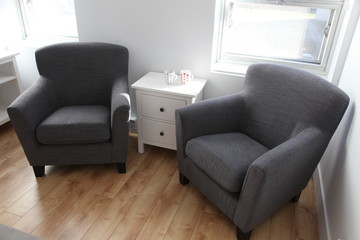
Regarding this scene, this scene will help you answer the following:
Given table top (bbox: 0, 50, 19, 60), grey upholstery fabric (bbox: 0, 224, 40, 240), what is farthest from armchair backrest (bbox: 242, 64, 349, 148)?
table top (bbox: 0, 50, 19, 60)

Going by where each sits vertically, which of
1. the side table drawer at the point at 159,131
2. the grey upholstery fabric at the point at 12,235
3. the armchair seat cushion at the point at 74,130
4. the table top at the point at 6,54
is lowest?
the side table drawer at the point at 159,131

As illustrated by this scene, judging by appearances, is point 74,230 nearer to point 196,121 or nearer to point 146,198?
point 146,198

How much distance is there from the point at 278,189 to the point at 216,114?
60cm

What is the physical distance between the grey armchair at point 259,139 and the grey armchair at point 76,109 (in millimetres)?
507

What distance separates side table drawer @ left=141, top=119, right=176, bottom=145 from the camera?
2178 millimetres

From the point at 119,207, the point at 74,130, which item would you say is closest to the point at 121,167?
the point at 119,207

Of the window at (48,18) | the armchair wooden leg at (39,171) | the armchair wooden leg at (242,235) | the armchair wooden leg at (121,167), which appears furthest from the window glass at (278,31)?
the armchair wooden leg at (39,171)

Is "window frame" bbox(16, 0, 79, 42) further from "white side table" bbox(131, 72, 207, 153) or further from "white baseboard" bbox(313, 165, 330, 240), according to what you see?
"white baseboard" bbox(313, 165, 330, 240)

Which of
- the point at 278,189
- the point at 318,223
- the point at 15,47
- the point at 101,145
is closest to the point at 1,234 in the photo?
the point at 101,145

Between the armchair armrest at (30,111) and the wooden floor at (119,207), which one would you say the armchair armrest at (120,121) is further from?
the armchair armrest at (30,111)

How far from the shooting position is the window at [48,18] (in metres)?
2.64

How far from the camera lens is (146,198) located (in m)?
1.91

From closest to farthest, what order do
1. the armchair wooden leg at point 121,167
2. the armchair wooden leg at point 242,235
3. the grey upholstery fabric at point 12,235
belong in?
the grey upholstery fabric at point 12,235 < the armchair wooden leg at point 242,235 < the armchair wooden leg at point 121,167

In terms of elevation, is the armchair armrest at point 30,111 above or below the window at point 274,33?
below
